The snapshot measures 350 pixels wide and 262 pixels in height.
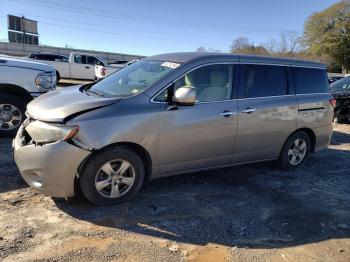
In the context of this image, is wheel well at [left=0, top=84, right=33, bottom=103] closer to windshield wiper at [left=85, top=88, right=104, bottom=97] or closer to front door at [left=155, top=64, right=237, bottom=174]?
windshield wiper at [left=85, top=88, right=104, bottom=97]

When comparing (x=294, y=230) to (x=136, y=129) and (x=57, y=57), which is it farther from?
(x=57, y=57)

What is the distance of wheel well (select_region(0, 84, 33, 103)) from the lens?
23.1 feet

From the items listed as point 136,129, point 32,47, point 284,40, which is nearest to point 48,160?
point 136,129

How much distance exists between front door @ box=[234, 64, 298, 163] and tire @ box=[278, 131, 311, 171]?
162 millimetres

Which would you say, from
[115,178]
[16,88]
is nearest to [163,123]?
[115,178]

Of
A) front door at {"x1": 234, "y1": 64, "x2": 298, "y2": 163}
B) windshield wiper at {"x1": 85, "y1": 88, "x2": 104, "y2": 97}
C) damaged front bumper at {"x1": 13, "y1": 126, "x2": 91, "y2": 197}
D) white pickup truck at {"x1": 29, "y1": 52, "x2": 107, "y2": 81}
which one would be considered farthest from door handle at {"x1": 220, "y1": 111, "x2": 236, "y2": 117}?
white pickup truck at {"x1": 29, "y1": 52, "x2": 107, "y2": 81}

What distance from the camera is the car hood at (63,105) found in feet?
13.5

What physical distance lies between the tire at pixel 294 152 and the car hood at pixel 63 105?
9.88 ft

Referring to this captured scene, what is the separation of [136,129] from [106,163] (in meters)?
0.50

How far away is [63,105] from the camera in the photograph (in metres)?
4.31

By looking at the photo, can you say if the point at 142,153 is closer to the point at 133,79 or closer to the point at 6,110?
the point at 133,79

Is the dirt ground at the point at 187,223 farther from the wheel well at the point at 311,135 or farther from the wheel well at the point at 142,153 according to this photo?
the wheel well at the point at 311,135

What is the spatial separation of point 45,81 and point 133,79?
295 centimetres

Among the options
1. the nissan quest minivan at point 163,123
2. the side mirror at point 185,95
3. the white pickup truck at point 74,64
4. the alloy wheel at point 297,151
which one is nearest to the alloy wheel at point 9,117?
the nissan quest minivan at point 163,123
